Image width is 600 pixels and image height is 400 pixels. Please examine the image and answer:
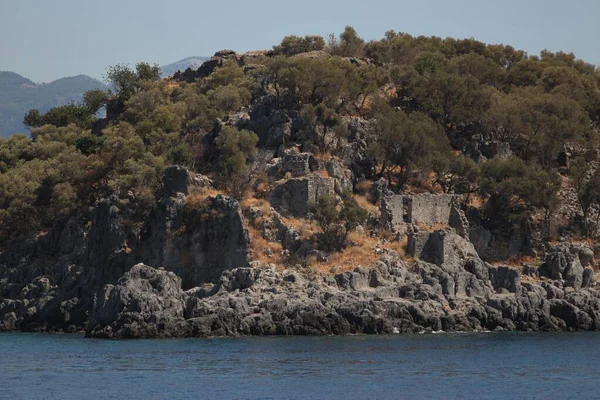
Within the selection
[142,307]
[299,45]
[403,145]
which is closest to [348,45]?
[299,45]

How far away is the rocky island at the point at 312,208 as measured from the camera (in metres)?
80.8

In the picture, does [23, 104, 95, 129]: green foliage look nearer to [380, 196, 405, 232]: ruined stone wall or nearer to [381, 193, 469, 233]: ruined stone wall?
[380, 196, 405, 232]: ruined stone wall

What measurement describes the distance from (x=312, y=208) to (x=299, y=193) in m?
1.56

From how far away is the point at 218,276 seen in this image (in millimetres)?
84375

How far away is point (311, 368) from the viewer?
64875 millimetres

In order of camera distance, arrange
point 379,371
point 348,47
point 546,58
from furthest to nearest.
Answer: point 546,58
point 348,47
point 379,371

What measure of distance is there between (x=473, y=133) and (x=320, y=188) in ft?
67.1

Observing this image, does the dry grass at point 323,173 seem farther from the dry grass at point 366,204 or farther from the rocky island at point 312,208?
the dry grass at point 366,204

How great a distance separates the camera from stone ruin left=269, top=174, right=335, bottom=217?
88.1 meters

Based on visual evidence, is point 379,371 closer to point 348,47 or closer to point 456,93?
point 456,93

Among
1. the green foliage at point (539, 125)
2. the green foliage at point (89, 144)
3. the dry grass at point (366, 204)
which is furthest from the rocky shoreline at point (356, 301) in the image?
the green foliage at point (89, 144)

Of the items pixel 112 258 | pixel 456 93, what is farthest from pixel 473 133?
pixel 112 258

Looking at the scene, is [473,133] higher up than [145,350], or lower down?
higher up

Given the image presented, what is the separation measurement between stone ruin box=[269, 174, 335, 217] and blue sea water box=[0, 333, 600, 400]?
13194 millimetres
